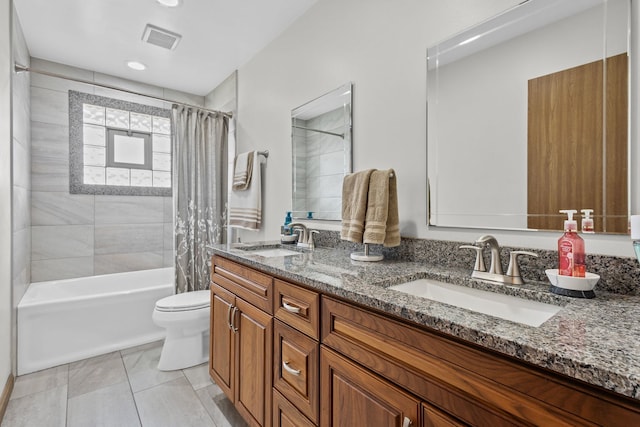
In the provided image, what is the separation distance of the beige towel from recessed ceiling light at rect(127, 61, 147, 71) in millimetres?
2612

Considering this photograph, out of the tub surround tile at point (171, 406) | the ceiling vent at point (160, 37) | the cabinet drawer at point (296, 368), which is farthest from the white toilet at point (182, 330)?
the ceiling vent at point (160, 37)

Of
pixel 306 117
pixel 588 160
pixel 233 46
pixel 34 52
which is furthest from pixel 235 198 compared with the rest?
pixel 588 160

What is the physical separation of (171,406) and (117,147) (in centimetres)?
252

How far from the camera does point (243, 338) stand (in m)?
1.48

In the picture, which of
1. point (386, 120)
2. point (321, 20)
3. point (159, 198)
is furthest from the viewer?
point (159, 198)

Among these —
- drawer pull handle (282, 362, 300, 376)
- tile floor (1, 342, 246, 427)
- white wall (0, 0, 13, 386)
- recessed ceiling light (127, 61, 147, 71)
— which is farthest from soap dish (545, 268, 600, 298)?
recessed ceiling light (127, 61, 147, 71)

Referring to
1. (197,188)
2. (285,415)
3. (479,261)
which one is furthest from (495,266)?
(197,188)

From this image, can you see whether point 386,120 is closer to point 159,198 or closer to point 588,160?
point 588,160

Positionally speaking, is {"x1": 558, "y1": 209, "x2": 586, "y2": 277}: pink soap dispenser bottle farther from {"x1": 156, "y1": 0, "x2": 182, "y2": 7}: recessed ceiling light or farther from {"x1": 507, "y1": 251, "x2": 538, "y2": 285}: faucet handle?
{"x1": 156, "y1": 0, "x2": 182, "y2": 7}: recessed ceiling light

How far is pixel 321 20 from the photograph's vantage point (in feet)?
6.35

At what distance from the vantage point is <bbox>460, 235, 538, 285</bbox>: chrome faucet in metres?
0.99

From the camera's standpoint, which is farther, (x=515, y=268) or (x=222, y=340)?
(x=222, y=340)

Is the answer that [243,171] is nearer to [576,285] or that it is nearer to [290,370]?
[290,370]

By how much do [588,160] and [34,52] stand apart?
151 inches
